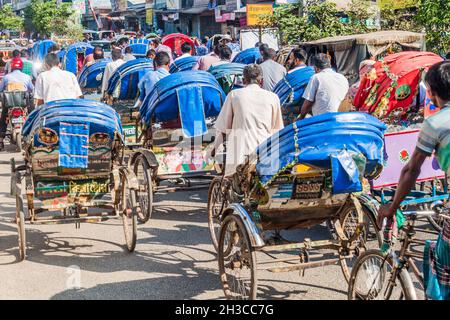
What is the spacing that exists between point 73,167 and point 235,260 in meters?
2.35

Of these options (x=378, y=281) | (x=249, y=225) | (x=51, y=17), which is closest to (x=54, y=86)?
(x=249, y=225)

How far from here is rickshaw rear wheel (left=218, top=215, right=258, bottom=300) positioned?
5021 millimetres

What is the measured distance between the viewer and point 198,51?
2275 cm

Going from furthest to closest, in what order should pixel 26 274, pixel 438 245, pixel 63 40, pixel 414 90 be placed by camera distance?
pixel 63 40 → pixel 414 90 → pixel 26 274 → pixel 438 245

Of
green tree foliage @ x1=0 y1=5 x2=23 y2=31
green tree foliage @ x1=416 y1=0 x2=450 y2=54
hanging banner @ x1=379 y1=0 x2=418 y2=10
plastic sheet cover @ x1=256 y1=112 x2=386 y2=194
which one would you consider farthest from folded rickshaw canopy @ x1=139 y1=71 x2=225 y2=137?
green tree foliage @ x1=0 y1=5 x2=23 y2=31

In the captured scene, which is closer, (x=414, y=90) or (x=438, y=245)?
(x=438, y=245)

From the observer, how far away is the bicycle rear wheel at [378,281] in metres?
3.77

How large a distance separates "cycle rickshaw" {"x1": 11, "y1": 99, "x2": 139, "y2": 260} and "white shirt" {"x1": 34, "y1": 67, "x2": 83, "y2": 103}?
2.56 meters

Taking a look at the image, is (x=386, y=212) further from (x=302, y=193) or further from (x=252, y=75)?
(x=252, y=75)
